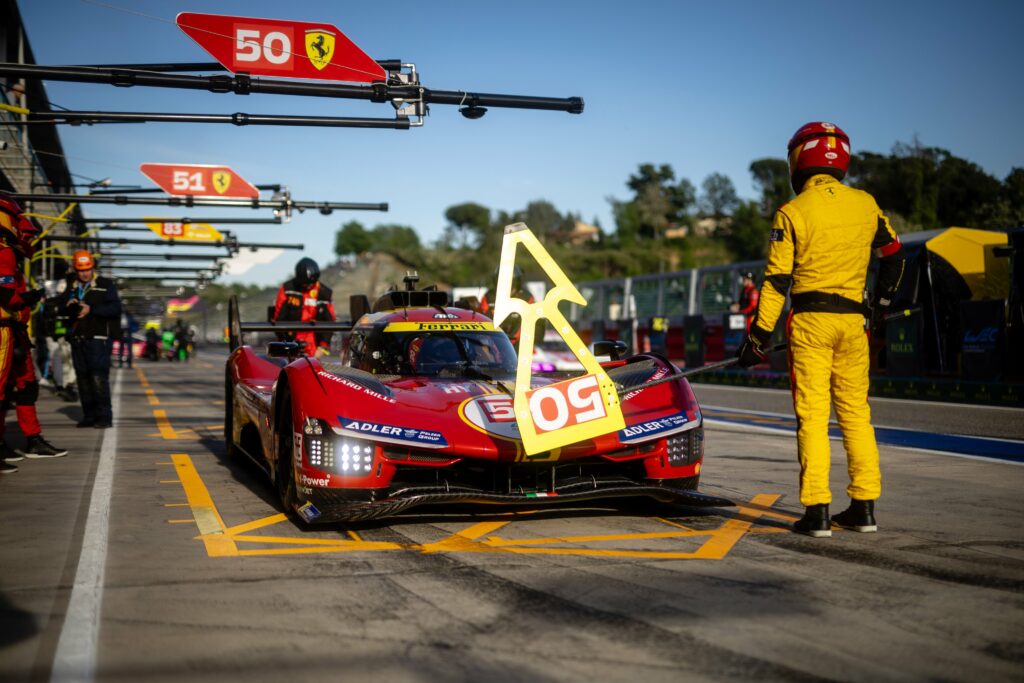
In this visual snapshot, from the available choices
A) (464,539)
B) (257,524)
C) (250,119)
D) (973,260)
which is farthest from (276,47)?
(973,260)

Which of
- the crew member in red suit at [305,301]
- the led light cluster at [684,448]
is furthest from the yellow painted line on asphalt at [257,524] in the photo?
the crew member in red suit at [305,301]

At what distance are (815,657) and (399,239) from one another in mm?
170227

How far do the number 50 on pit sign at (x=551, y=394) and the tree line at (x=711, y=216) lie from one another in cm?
2466

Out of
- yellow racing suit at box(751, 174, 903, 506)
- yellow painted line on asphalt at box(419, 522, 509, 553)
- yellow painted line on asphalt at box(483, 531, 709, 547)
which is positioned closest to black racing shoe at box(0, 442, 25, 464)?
yellow painted line on asphalt at box(419, 522, 509, 553)

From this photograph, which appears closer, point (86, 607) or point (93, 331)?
point (86, 607)

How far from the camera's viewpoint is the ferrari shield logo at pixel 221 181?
20.6 metres

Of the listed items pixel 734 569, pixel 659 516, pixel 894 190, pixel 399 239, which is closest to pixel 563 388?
pixel 659 516

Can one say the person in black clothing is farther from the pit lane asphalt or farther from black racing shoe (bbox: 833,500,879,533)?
black racing shoe (bbox: 833,500,879,533)

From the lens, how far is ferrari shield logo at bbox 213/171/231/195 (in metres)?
20.6

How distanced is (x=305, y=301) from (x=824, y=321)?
8248 millimetres

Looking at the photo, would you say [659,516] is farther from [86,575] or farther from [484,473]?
[86,575]

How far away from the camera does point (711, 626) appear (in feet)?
12.0

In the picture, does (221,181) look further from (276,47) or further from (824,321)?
(824,321)

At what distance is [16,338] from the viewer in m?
8.88
